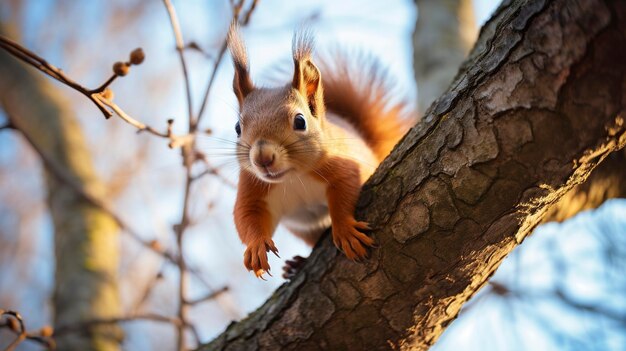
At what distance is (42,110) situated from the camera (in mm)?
3949

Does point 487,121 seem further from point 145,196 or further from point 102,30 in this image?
point 102,30

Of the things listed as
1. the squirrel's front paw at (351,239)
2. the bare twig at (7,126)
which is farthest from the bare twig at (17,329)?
the squirrel's front paw at (351,239)

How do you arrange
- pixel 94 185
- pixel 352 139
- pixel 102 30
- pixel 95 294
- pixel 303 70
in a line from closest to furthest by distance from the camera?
pixel 303 70
pixel 352 139
pixel 95 294
pixel 94 185
pixel 102 30

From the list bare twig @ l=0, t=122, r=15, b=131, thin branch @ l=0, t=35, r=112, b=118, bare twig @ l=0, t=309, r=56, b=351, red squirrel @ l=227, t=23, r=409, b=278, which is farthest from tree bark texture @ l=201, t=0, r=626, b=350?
bare twig @ l=0, t=122, r=15, b=131

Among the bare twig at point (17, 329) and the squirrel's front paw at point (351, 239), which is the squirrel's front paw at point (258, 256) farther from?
the bare twig at point (17, 329)

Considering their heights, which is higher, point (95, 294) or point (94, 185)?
point (94, 185)

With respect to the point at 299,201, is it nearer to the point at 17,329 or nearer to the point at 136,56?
the point at 136,56

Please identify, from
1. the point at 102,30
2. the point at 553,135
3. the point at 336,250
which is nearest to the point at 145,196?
the point at 336,250

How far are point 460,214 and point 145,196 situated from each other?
116 inches

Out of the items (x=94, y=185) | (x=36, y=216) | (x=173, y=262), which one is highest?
(x=36, y=216)

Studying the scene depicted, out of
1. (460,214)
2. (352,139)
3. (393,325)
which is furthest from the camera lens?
(352,139)

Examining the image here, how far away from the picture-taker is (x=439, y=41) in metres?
3.44

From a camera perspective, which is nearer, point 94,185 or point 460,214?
point 460,214

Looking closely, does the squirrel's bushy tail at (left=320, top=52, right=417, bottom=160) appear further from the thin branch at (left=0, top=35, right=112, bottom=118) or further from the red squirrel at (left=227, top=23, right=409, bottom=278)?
the thin branch at (left=0, top=35, right=112, bottom=118)
